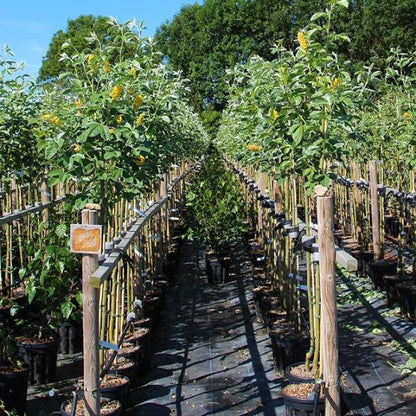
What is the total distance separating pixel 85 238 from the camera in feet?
8.45

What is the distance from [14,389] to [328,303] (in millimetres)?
1965

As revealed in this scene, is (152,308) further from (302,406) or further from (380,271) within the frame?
(380,271)

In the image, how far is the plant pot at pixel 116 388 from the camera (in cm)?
340

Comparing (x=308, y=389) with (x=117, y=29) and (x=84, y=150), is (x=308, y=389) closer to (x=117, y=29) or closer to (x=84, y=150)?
(x=84, y=150)

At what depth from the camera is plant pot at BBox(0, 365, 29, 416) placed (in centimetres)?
348

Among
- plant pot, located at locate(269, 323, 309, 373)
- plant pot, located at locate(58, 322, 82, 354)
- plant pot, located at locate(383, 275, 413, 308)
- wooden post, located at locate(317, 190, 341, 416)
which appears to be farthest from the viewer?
plant pot, located at locate(383, 275, 413, 308)

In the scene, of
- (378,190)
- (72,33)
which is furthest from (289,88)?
(72,33)

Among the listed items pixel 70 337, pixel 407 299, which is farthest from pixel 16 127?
pixel 407 299

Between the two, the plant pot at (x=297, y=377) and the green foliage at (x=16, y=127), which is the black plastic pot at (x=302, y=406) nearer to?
the plant pot at (x=297, y=377)

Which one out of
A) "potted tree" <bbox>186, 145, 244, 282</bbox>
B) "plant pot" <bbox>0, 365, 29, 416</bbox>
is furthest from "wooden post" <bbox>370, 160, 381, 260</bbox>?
"plant pot" <bbox>0, 365, 29, 416</bbox>

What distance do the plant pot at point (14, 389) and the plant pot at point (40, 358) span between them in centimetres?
56

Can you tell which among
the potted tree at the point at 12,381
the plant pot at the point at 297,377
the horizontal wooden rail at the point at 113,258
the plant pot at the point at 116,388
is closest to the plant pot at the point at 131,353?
the plant pot at the point at 116,388

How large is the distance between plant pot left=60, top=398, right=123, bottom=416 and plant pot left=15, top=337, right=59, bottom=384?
1028 millimetres

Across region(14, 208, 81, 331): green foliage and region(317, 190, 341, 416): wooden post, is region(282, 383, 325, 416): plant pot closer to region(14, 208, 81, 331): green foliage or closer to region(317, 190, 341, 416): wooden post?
region(317, 190, 341, 416): wooden post
